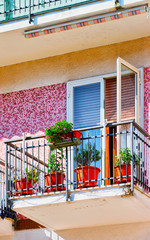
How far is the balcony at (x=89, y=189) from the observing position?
1155 centimetres

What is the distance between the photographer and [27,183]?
12.4 m

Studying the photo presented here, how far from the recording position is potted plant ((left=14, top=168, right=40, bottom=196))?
12250mm

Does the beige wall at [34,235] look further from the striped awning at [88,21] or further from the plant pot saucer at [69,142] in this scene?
the striped awning at [88,21]

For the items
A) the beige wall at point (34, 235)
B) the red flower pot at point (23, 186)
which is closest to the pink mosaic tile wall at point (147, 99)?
the red flower pot at point (23, 186)

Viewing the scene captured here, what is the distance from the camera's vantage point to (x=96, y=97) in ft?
45.4

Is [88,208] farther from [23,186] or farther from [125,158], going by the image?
[23,186]

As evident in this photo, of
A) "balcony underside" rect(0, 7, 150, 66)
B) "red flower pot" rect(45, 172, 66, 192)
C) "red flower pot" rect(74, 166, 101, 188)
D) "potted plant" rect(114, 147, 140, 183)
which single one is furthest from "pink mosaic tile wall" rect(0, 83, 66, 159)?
"potted plant" rect(114, 147, 140, 183)

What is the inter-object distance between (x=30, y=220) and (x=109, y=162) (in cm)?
179

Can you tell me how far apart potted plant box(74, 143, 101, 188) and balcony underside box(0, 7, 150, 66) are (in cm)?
231

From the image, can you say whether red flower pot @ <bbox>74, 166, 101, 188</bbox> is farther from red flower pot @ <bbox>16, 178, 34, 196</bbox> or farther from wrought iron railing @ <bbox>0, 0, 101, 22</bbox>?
wrought iron railing @ <bbox>0, 0, 101, 22</bbox>

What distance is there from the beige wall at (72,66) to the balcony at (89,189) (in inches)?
61.5

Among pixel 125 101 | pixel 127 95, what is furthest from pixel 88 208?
pixel 127 95

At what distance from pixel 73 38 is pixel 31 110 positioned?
5.64ft

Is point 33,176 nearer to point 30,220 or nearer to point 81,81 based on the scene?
point 30,220
